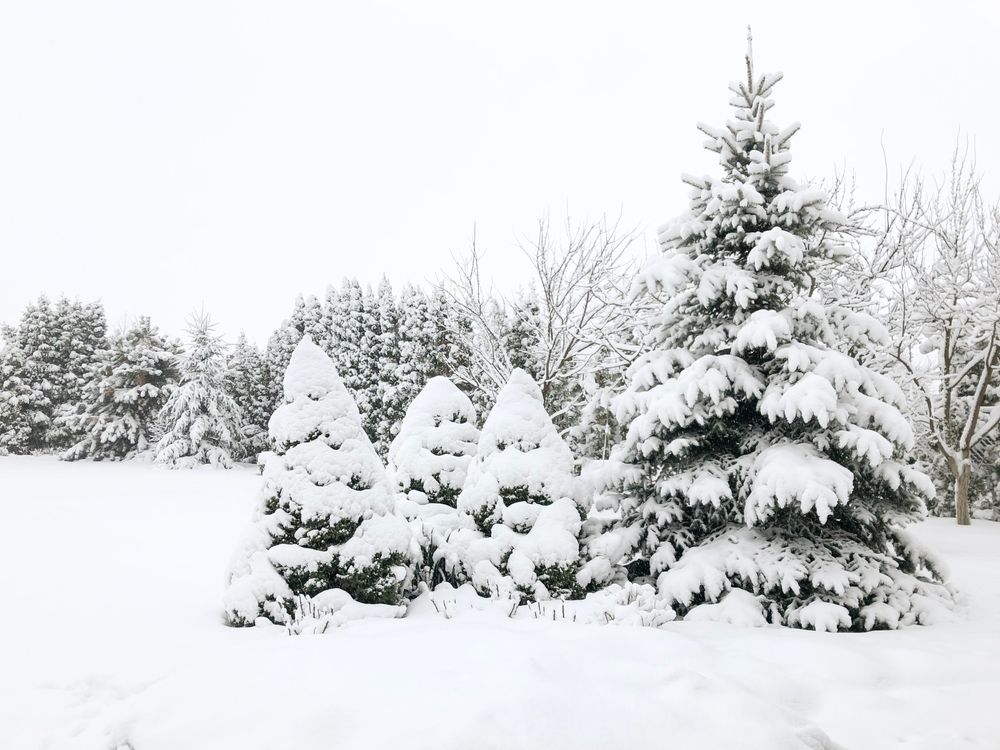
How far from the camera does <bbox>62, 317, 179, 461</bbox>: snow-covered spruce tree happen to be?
29.3 meters

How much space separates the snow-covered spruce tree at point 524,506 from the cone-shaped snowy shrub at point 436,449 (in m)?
0.96

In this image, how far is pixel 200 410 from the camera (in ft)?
94.0

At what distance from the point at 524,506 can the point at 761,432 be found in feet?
9.44

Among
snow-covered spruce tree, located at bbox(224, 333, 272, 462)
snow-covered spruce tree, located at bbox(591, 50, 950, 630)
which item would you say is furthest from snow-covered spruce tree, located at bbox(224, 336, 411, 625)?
snow-covered spruce tree, located at bbox(224, 333, 272, 462)

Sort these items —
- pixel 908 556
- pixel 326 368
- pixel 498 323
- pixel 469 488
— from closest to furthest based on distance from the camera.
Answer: pixel 908 556 → pixel 326 368 → pixel 469 488 → pixel 498 323

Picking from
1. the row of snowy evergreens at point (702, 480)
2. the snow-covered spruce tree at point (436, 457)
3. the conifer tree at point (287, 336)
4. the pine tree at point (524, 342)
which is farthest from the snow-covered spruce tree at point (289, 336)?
the row of snowy evergreens at point (702, 480)

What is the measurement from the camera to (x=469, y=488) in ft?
25.3

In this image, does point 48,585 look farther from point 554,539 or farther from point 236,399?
point 236,399

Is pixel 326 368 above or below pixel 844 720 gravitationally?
above

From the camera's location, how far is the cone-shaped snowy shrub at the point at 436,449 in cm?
890

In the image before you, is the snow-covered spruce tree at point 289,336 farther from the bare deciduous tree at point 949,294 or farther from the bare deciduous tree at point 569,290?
the bare deciduous tree at point 949,294

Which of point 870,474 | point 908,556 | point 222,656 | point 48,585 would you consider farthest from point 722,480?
point 48,585

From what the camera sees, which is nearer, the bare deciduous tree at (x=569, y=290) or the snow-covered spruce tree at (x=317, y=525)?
the snow-covered spruce tree at (x=317, y=525)

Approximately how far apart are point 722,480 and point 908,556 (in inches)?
95.0
